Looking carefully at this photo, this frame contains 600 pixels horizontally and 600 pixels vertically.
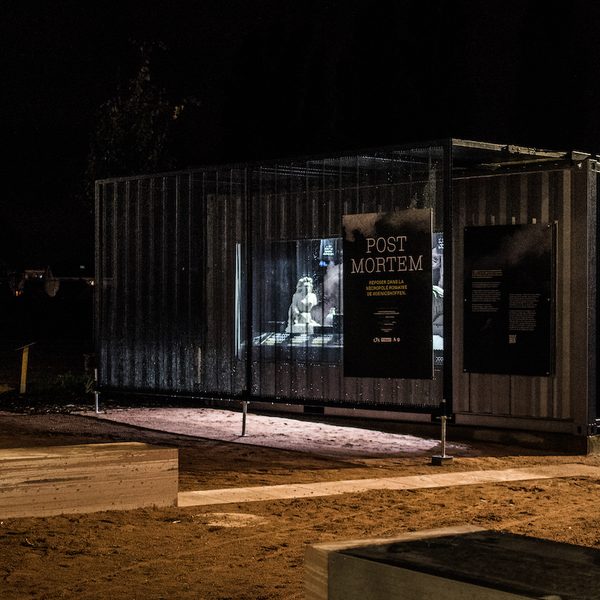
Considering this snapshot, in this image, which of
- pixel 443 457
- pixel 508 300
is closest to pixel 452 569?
pixel 443 457

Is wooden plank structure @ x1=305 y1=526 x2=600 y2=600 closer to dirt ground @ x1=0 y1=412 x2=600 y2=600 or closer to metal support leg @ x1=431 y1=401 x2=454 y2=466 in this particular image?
dirt ground @ x1=0 y1=412 x2=600 y2=600

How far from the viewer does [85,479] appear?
9367 mm

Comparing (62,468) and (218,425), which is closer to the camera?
(62,468)

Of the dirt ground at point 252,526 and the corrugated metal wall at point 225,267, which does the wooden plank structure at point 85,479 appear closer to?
the dirt ground at point 252,526

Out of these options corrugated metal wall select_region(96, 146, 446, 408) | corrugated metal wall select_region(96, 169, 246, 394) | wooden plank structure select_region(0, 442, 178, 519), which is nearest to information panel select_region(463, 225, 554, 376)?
corrugated metal wall select_region(96, 146, 446, 408)

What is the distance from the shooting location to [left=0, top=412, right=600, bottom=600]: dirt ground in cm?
734

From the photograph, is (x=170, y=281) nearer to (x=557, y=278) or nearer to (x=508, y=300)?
(x=508, y=300)

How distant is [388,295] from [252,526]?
500cm

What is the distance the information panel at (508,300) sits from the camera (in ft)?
46.8

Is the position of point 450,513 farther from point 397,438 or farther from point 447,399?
point 397,438

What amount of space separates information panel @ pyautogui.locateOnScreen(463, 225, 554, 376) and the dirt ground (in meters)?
1.40

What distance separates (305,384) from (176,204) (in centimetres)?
307

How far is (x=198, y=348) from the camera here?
16.0 meters

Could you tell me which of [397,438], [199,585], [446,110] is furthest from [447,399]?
[446,110]
